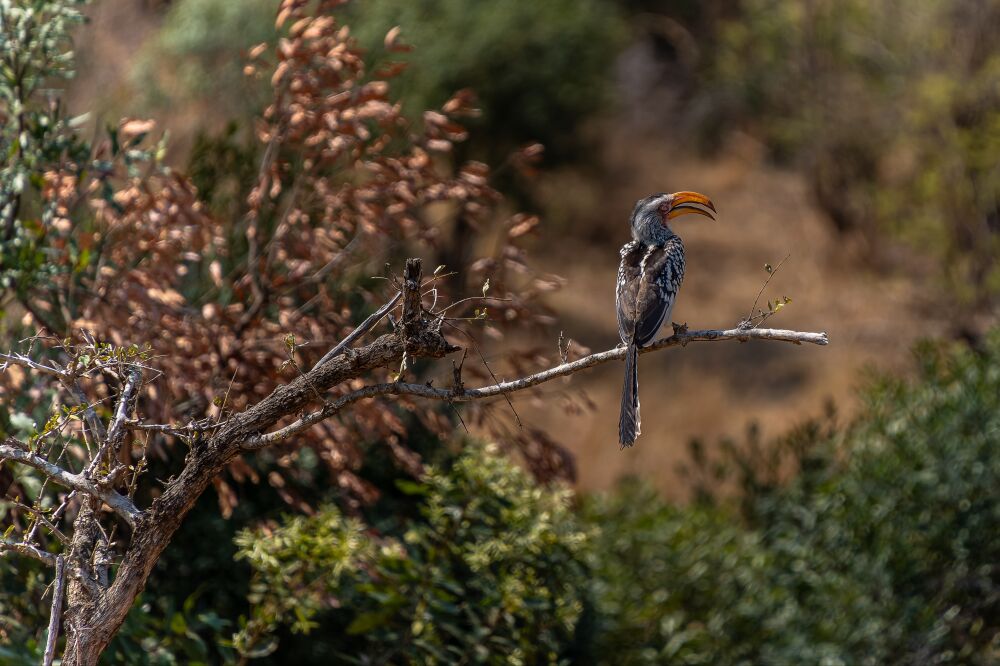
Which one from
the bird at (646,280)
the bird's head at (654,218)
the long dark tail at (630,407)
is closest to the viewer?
the long dark tail at (630,407)

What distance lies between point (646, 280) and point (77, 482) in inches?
105

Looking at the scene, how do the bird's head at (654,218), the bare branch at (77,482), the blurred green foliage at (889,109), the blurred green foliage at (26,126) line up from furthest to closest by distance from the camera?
the blurred green foliage at (889,109) < the blurred green foliage at (26,126) < the bird's head at (654,218) < the bare branch at (77,482)

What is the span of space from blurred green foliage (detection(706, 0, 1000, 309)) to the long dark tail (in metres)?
10.3

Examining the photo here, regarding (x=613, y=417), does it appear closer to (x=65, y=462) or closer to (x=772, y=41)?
(x=772, y=41)

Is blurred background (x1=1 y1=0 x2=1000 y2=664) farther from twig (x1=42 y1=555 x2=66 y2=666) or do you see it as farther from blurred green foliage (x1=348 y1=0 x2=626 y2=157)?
twig (x1=42 y1=555 x2=66 y2=666)

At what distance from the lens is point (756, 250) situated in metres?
20.1

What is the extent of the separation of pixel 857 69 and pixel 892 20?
998 millimetres

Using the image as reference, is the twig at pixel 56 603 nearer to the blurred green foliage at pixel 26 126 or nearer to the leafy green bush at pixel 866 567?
the blurred green foliage at pixel 26 126

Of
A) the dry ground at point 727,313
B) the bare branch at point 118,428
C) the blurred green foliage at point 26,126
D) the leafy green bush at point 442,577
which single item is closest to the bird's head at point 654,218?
the leafy green bush at point 442,577

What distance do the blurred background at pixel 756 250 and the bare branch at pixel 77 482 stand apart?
380 cm

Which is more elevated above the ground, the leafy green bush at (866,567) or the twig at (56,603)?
the leafy green bush at (866,567)

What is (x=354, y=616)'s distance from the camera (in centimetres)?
710

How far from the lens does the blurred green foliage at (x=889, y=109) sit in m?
14.7

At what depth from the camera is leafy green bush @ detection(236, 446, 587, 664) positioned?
6.27 m
